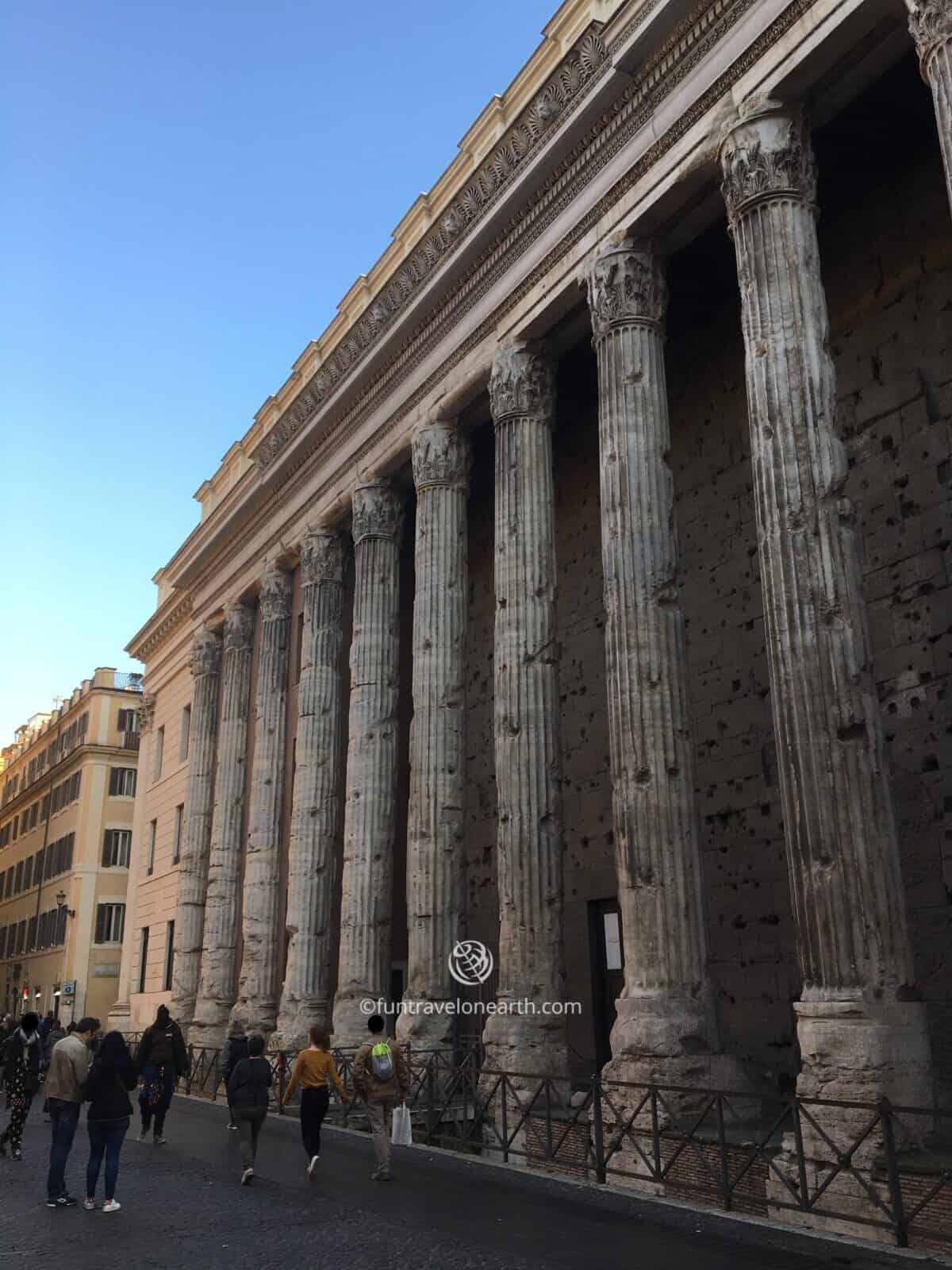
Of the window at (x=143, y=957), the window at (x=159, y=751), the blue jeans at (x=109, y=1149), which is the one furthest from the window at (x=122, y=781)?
the blue jeans at (x=109, y=1149)

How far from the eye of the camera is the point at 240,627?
83.0ft

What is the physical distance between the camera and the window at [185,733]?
96.3 feet

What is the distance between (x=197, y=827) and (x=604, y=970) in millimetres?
12287

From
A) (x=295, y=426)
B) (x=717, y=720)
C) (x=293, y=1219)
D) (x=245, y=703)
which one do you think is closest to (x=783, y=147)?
(x=717, y=720)

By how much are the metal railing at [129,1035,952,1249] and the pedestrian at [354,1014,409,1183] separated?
1.13m

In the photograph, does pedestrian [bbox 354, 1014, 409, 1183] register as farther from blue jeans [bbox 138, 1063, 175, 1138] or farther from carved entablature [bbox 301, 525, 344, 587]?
carved entablature [bbox 301, 525, 344, 587]

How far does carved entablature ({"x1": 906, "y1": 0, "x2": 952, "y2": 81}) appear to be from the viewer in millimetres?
9211

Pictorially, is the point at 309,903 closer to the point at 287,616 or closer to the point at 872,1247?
the point at 287,616

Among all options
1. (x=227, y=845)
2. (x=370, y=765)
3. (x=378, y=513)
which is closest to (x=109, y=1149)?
(x=370, y=765)

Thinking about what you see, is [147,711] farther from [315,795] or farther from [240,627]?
[315,795]

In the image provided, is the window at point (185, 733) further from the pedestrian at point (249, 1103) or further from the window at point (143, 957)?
the pedestrian at point (249, 1103)

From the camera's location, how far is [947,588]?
1217 cm

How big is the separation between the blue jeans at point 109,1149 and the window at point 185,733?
2119 centimetres

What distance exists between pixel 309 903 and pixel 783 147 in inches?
→ 542
